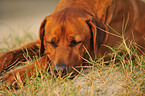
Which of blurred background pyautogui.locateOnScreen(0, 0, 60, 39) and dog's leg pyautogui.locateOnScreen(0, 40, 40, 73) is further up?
blurred background pyautogui.locateOnScreen(0, 0, 60, 39)

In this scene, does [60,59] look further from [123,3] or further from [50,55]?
[123,3]

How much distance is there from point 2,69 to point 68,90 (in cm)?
109

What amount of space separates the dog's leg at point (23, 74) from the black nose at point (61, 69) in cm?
16

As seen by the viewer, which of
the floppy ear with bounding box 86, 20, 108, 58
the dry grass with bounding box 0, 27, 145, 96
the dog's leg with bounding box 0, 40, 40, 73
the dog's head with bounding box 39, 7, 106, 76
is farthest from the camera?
the dog's leg with bounding box 0, 40, 40, 73

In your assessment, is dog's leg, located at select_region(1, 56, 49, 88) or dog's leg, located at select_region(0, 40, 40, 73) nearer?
dog's leg, located at select_region(1, 56, 49, 88)

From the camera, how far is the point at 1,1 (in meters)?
10.8

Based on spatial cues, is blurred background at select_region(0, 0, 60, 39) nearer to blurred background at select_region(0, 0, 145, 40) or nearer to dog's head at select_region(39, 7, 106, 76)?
blurred background at select_region(0, 0, 145, 40)

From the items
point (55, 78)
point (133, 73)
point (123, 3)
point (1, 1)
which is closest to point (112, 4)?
point (123, 3)

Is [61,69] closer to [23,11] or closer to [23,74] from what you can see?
[23,74]

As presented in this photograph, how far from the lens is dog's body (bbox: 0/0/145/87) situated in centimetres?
251

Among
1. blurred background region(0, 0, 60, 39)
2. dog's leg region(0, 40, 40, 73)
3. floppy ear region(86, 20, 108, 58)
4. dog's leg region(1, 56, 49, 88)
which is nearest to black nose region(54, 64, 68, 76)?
dog's leg region(1, 56, 49, 88)

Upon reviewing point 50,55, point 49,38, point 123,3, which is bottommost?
point 50,55

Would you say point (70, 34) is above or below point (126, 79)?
above

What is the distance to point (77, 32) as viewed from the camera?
100.0 inches
